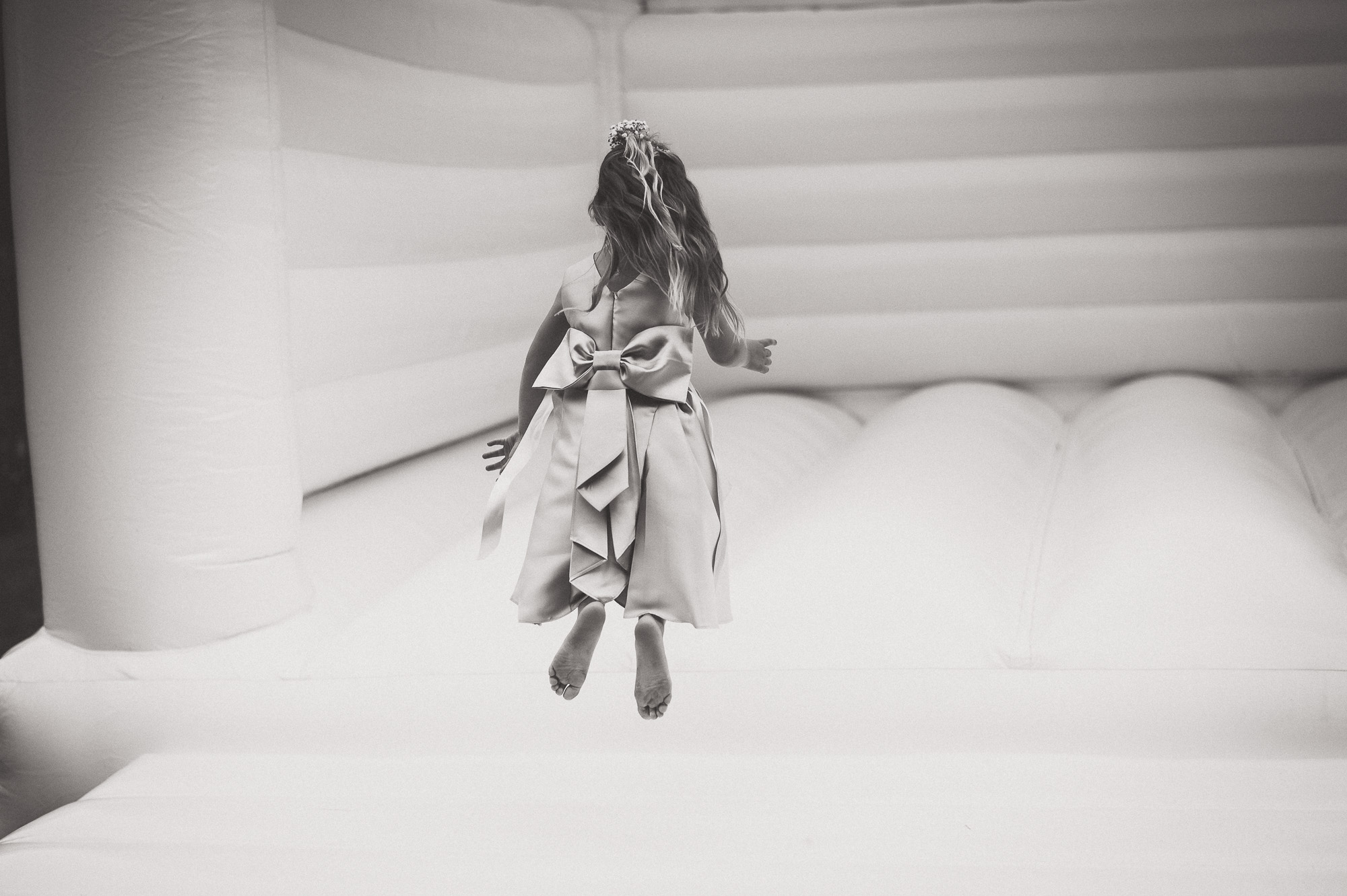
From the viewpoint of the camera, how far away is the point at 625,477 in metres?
→ 0.65

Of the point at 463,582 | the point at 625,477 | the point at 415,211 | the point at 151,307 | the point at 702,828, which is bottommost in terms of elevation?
the point at 702,828

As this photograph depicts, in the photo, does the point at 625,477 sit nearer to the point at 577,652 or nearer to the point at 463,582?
the point at 577,652

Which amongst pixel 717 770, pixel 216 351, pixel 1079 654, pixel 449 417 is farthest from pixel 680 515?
pixel 449 417

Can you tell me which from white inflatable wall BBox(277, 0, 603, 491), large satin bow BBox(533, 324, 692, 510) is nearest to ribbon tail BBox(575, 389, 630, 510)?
large satin bow BBox(533, 324, 692, 510)

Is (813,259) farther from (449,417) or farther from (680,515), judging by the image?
(680,515)

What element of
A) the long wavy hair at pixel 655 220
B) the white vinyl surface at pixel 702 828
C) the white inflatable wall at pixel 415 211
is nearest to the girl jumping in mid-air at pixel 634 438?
the long wavy hair at pixel 655 220

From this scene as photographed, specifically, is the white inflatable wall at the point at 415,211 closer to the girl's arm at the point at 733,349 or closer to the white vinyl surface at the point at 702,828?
the white vinyl surface at the point at 702,828

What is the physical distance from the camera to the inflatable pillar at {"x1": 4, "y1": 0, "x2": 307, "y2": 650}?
102cm

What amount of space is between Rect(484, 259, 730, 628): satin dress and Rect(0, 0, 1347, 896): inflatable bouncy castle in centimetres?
25

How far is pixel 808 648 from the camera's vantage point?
0.99 meters

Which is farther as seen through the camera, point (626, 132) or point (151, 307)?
point (151, 307)

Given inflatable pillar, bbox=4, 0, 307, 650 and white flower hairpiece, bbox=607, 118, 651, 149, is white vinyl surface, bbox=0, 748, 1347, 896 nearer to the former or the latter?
inflatable pillar, bbox=4, 0, 307, 650

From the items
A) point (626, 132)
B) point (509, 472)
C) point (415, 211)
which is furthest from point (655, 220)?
point (415, 211)

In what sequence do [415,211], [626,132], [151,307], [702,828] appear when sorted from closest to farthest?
[626,132] → [702,828] → [151,307] → [415,211]
